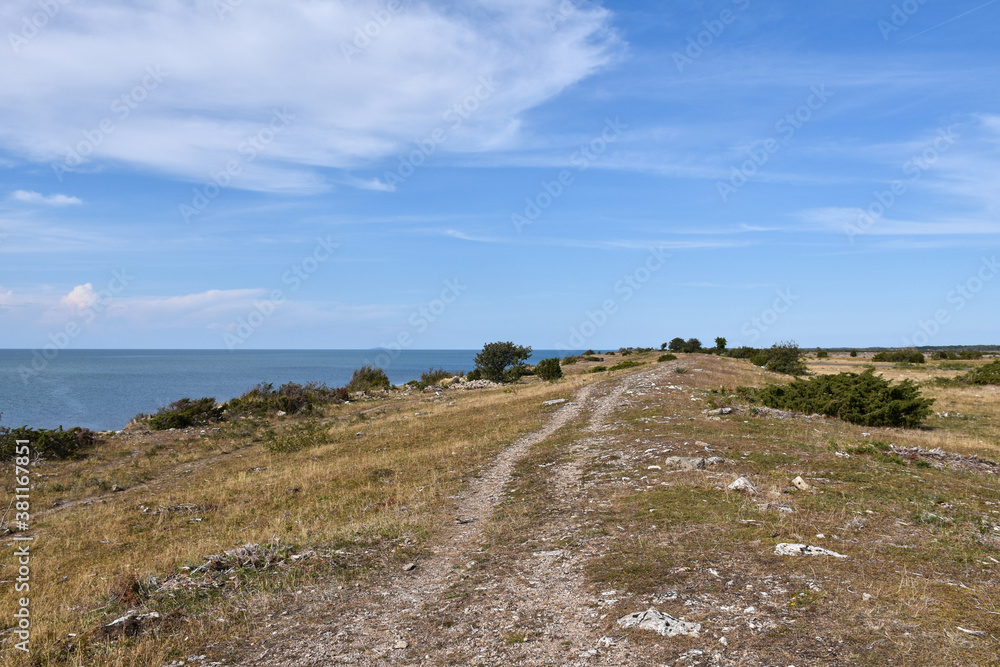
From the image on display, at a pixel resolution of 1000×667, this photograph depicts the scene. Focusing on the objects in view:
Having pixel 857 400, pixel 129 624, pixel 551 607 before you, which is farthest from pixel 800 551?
pixel 857 400

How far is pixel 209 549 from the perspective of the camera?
36.3 feet

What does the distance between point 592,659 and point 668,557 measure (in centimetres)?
288

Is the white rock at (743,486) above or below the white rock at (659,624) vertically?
above

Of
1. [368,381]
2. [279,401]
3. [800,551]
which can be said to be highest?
[800,551]

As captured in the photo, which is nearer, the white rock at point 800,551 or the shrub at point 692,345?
the white rock at point 800,551

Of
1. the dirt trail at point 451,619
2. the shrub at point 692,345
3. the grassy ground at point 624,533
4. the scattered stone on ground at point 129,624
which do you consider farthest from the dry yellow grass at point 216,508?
the shrub at point 692,345

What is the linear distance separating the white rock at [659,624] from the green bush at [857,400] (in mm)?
22526

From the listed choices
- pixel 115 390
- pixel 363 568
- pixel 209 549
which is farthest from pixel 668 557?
pixel 115 390

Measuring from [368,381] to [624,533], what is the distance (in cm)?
5021

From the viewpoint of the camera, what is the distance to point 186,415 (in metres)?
34.5

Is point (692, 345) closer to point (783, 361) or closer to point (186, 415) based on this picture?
point (783, 361)

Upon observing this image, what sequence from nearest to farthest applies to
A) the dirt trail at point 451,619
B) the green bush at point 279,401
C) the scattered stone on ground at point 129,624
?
the dirt trail at point 451,619 < the scattered stone on ground at point 129,624 < the green bush at point 279,401

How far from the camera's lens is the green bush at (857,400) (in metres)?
23.7

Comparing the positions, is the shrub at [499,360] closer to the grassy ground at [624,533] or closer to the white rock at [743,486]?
the grassy ground at [624,533]
